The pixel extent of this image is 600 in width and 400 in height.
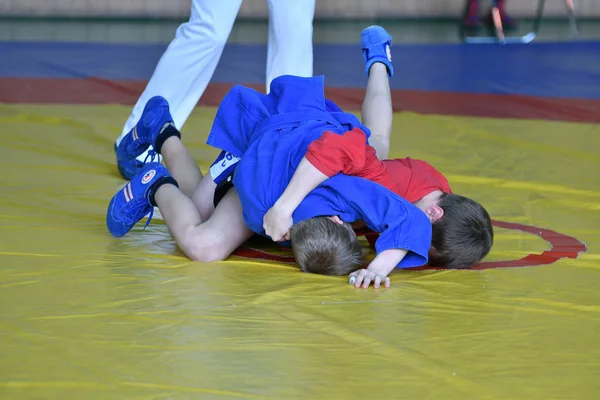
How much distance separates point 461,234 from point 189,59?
4.90ft

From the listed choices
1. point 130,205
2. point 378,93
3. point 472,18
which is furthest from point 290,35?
point 472,18

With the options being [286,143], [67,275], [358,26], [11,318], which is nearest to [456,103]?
[286,143]

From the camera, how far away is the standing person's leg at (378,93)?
2.79 metres

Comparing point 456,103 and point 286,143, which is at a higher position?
point 286,143

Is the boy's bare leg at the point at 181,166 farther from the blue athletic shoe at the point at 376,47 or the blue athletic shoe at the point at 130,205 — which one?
the blue athletic shoe at the point at 376,47

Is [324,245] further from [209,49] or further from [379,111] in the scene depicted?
[209,49]

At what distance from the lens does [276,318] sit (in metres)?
1.85

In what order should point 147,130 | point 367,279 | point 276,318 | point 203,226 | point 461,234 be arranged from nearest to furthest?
point 276,318, point 367,279, point 461,234, point 203,226, point 147,130

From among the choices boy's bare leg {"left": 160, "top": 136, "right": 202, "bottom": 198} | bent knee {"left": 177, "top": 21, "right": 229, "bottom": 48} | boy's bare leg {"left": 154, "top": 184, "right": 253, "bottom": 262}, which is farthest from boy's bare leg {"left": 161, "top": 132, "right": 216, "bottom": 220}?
bent knee {"left": 177, "top": 21, "right": 229, "bottom": 48}

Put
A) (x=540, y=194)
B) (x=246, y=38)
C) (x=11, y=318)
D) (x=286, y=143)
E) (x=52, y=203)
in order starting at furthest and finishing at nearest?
(x=246, y=38) < (x=540, y=194) < (x=52, y=203) < (x=286, y=143) < (x=11, y=318)

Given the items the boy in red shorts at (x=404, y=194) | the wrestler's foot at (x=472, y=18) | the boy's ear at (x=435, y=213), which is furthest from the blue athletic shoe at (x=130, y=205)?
the wrestler's foot at (x=472, y=18)

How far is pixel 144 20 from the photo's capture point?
9.23 m

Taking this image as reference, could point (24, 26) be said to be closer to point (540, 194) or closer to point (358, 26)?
point (358, 26)

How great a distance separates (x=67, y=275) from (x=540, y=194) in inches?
65.3
